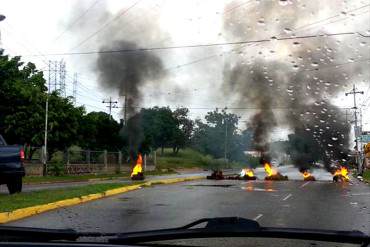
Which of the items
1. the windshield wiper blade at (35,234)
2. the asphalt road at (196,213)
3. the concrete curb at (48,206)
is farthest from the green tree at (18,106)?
the windshield wiper blade at (35,234)

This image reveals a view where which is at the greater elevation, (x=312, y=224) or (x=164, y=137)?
(x=164, y=137)

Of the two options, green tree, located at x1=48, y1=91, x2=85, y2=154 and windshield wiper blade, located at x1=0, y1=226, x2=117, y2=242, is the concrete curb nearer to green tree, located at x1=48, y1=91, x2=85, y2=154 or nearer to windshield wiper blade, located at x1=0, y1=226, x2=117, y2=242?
windshield wiper blade, located at x1=0, y1=226, x2=117, y2=242

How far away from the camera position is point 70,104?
43.4 meters

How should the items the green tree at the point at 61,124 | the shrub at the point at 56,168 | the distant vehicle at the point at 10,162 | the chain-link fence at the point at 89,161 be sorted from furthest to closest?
the green tree at the point at 61,124 < the chain-link fence at the point at 89,161 < the shrub at the point at 56,168 < the distant vehicle at the point at 10,162

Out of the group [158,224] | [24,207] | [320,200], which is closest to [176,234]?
[158,224]

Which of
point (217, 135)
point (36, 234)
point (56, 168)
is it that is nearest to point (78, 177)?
point (56, 168)

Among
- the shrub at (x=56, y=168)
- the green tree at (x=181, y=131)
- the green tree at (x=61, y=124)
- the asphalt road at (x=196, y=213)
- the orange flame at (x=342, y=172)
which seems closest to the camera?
the asphalt road at (x=196, y=213)

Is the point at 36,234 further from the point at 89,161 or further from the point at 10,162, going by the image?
the point at 89,161

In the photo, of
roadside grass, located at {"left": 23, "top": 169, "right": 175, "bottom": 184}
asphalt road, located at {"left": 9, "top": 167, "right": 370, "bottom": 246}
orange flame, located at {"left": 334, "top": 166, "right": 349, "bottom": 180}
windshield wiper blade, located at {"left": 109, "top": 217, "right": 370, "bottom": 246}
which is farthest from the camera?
orange flame, located at {"left": 334, "top": 166, "right": 349, "bottom": 180}

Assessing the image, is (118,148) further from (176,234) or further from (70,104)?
(176,234)

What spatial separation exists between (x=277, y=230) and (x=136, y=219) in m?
8.23

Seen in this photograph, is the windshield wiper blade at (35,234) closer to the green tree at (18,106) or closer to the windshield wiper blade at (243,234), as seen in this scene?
the windshield wiper blade at (243,234)

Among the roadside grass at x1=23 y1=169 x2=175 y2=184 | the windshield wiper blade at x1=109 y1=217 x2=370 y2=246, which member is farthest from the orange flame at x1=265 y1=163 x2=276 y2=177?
the windshield wiper blade at x1=109 y1=217 x2=370 y2=246

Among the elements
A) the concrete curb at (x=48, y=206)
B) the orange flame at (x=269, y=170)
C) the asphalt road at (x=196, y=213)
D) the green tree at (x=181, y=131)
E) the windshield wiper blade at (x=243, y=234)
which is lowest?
the asphalt road at (x=196, y=213)
